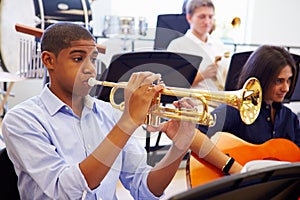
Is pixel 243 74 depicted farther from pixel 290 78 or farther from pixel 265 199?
pixel 265 199

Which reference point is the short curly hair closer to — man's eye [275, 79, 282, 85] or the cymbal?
man's eye [275, 79, 282, 85]

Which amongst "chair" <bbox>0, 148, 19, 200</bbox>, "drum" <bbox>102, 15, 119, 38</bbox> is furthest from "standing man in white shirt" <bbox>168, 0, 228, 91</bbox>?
"drum" <bbox>102, 15, 119, 38</bbox>

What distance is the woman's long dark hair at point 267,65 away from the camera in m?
1.75

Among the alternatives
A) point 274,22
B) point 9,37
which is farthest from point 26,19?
point 274,22

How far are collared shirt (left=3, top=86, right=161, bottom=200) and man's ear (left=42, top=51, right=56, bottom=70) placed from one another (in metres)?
0.07

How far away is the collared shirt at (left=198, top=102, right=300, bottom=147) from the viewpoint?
166 centimetres

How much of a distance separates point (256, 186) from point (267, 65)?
1.20 metres

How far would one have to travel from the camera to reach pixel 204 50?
110 inches

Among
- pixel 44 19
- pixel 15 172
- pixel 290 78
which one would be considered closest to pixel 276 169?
pixel 15 172

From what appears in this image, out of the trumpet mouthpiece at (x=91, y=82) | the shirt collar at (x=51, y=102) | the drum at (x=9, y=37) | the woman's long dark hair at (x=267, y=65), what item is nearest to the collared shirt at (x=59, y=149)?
the shirt collar at (x=51, y=102)

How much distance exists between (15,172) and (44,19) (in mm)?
2062

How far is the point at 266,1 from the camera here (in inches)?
199

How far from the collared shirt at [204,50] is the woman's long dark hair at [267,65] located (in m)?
0.27

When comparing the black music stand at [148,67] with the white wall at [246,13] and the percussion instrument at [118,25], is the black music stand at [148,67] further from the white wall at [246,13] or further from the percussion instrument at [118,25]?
the white wall at [246,13]
